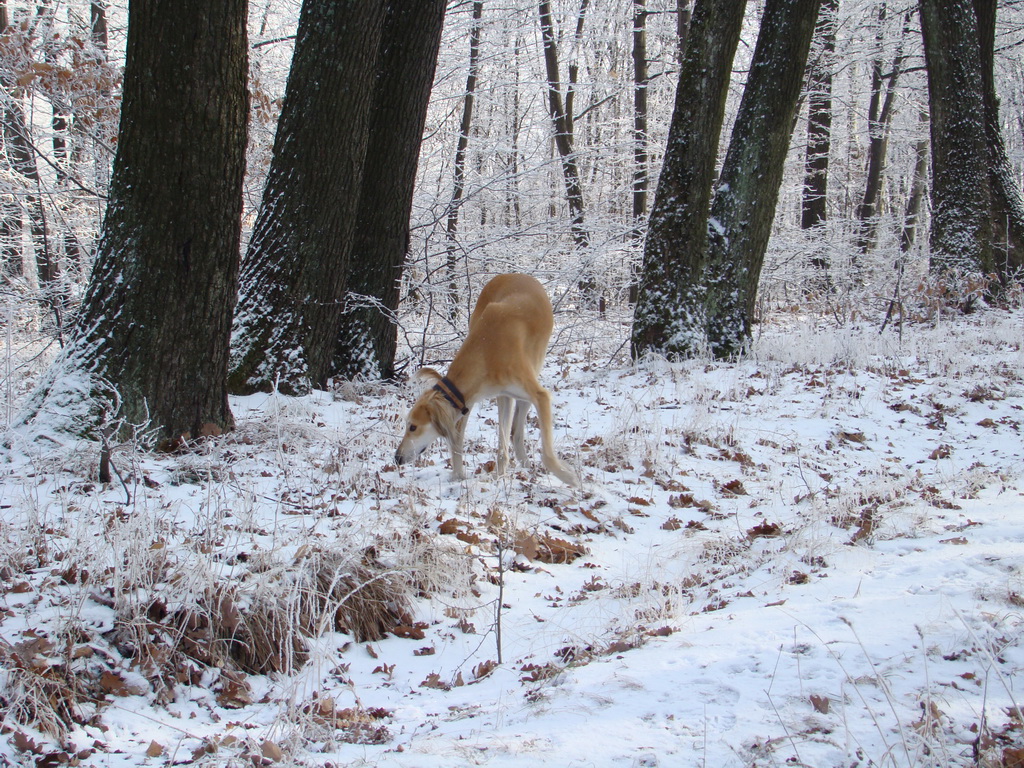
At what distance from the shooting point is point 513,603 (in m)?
3.72

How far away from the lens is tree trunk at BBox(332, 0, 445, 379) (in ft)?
24.3

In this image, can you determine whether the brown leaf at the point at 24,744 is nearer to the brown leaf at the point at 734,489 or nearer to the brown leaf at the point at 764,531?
the brown leaf at the point at 764,531

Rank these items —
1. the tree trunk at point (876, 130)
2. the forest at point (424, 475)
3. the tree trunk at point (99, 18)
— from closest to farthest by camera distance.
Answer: the forest at point (424, 475), the tree trunk at point (99, 18), the tree trunk at point (876, 130)

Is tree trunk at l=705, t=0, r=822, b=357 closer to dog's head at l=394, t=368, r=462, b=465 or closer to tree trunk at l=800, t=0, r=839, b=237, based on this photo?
dog's head at l=394, t=368, r=462, b=465

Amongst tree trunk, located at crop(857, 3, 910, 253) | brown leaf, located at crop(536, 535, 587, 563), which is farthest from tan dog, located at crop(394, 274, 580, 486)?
tree trunk, located at crop(857, 3, 910, 253)

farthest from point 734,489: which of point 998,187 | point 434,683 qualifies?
point 998,187

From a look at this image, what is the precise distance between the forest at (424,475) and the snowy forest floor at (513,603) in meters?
0.02

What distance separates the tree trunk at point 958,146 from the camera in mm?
11594

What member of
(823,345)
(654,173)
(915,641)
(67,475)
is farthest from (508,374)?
(654,173)

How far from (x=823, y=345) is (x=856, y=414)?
259 cm

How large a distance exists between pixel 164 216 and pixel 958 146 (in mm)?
11794

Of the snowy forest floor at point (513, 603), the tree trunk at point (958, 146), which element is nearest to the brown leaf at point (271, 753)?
the snowy forest floor at point (513, 603)

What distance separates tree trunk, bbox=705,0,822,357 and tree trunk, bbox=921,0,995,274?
162 inches

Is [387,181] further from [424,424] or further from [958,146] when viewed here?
[958,146]
